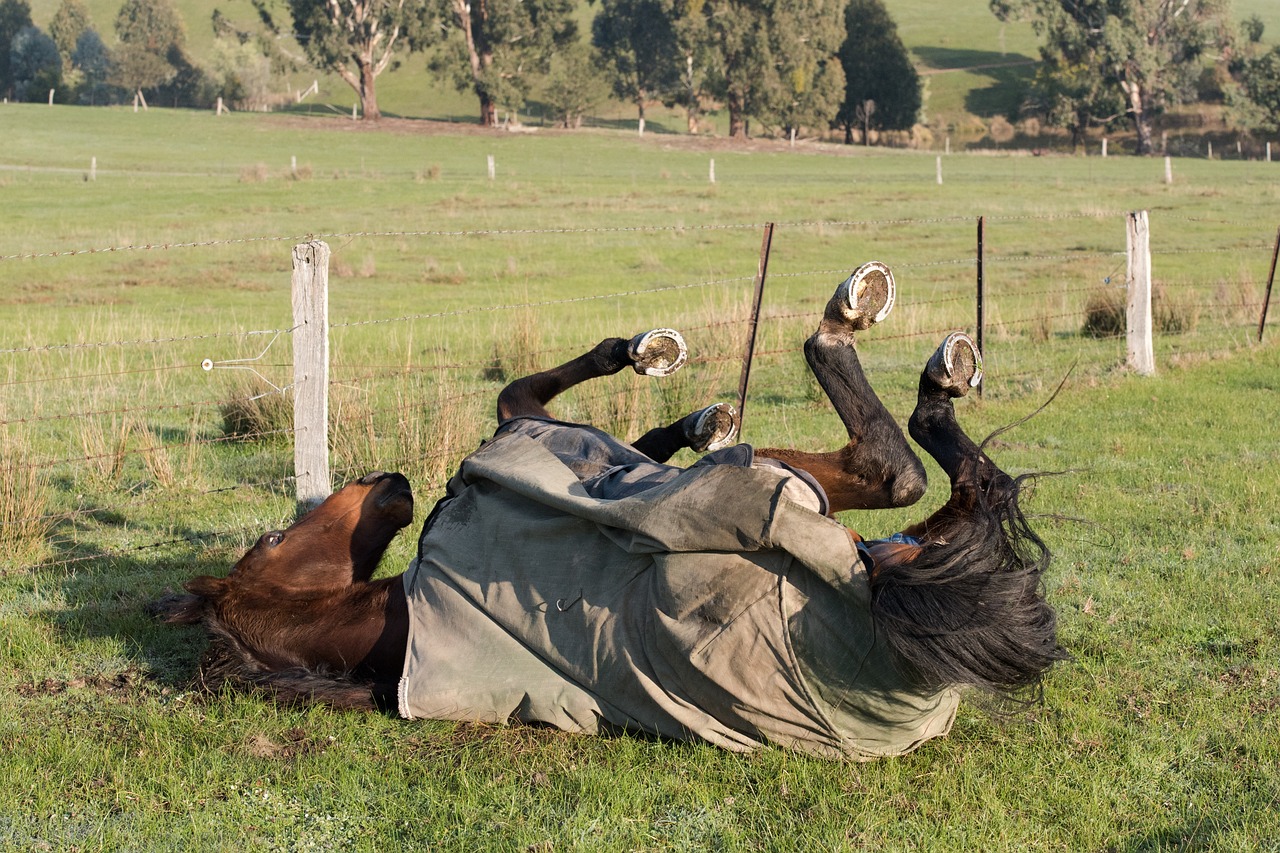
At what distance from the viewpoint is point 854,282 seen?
165 inches

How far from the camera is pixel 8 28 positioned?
90188 millimetres

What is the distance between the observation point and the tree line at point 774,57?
62.2 meters

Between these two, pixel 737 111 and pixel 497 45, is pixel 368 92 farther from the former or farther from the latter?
pixel 737 111

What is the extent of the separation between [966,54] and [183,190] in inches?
2905

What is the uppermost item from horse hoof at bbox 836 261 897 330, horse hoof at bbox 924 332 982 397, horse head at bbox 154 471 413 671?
horse hoof at bbox 836 261 897 330

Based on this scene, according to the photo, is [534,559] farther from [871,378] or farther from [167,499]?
[871,378]

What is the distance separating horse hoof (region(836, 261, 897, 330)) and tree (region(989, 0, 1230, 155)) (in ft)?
211

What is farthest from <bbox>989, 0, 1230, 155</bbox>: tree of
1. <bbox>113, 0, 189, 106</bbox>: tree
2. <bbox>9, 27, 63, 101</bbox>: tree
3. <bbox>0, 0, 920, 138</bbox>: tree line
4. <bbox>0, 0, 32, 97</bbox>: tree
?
<bbox>0, 0, 32, 97</bbox>: tree

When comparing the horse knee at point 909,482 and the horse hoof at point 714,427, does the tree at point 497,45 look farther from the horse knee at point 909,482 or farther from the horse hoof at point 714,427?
the horse knee at point 909,482

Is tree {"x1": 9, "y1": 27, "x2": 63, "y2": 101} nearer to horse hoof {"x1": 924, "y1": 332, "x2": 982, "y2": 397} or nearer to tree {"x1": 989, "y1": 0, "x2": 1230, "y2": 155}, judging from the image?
tree {"x1": 989, "y1": 0, "x2": 1230, "y2": 155}

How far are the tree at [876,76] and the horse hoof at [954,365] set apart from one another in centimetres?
6838

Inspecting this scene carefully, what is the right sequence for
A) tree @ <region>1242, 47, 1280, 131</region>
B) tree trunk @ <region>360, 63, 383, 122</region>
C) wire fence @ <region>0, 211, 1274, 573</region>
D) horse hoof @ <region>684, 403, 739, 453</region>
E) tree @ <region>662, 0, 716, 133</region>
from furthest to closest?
tree @ <region>662, 0, 716, 133</region> < tree trunk @ <region>360, 63, 383, 122</region> < tree @ <region>1242, 47, 1280, 131</region> < wire fence @ <region>0, 211, 1274, 573</region> < horse hoof @ <region>684, 403, 739, 453</region>

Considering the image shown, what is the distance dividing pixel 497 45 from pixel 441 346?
175 ft

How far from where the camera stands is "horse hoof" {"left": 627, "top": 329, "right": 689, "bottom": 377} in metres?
4.57
